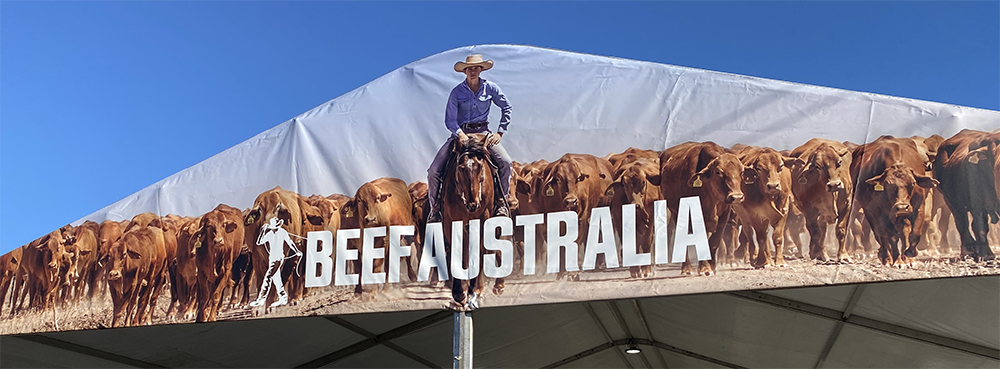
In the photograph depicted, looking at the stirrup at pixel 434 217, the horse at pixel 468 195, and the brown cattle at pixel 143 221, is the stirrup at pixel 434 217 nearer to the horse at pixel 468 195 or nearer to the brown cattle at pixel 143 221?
the horse at pixel 468 195

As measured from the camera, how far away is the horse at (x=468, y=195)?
214 inches

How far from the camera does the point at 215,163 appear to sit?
654cm

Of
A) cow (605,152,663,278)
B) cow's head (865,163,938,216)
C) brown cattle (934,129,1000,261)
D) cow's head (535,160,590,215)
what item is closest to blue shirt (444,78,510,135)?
cow's head (535,160,590,215)

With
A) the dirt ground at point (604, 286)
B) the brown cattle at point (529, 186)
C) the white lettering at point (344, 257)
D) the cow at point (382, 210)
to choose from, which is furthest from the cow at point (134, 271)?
the brown cattle at point (529, 186)

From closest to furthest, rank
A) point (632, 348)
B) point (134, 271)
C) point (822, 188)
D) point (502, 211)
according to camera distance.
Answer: point (822, 188) → point (502, 211) → point (134, 271) → point (632, 348)

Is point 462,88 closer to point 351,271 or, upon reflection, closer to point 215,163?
point 351,271

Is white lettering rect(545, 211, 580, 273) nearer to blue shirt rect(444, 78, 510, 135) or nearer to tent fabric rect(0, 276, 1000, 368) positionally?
blue shirt rect(444, 78, 510, 135)

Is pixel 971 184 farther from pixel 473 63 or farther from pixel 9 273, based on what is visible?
pixel 9 273

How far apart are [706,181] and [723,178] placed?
0.11 meters

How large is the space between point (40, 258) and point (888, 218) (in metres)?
6.50

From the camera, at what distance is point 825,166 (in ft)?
16.2

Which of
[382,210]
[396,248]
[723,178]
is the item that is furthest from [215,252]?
[723,178]

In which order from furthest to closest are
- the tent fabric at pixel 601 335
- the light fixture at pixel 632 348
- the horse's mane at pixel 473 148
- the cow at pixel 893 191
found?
the light fixture at pixel 632 348 → the tent fabric at pixel 601 335 → the horse's mane at pixel 473 148 → the cow at pixel 893 191

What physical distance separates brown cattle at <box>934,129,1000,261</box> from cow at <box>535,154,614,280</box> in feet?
6.60
